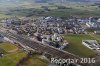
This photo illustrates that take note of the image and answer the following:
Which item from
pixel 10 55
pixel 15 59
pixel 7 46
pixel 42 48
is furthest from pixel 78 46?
pixel 15 59

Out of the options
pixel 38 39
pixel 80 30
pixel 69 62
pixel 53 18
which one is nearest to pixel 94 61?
pixel 69 62

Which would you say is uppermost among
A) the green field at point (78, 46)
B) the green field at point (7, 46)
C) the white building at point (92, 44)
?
the green field at point (7, 46)

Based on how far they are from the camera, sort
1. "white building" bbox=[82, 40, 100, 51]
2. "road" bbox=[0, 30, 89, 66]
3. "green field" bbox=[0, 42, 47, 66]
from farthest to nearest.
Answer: "white building" bbox=[82, 40, 100, 51] < "road" bbox=[0, 30, 89, 66] < "green field" bbox=[0, 42, 47, 66]

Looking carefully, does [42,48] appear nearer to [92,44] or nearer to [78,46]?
[78,46]

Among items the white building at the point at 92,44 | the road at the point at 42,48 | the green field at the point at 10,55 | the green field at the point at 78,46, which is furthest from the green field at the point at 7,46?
the white building at the point at 92,44

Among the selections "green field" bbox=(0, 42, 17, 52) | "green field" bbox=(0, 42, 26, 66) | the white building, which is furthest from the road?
the white building

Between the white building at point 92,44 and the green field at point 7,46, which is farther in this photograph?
the white building at point 92,44

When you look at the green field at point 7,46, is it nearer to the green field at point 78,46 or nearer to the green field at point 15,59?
the green field at point 15,59

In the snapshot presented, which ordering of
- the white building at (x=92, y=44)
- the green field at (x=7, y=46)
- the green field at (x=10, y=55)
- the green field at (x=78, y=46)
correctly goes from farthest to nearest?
the white building at (x=92, y=44), the green field at (x=7, y=46), the green field at (x=78, y=46), the green field at (x=10, y=55)

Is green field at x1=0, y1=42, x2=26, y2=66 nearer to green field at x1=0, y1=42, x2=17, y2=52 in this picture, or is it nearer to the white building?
green field at x1=0, y1=42, x2=17, y2=52
